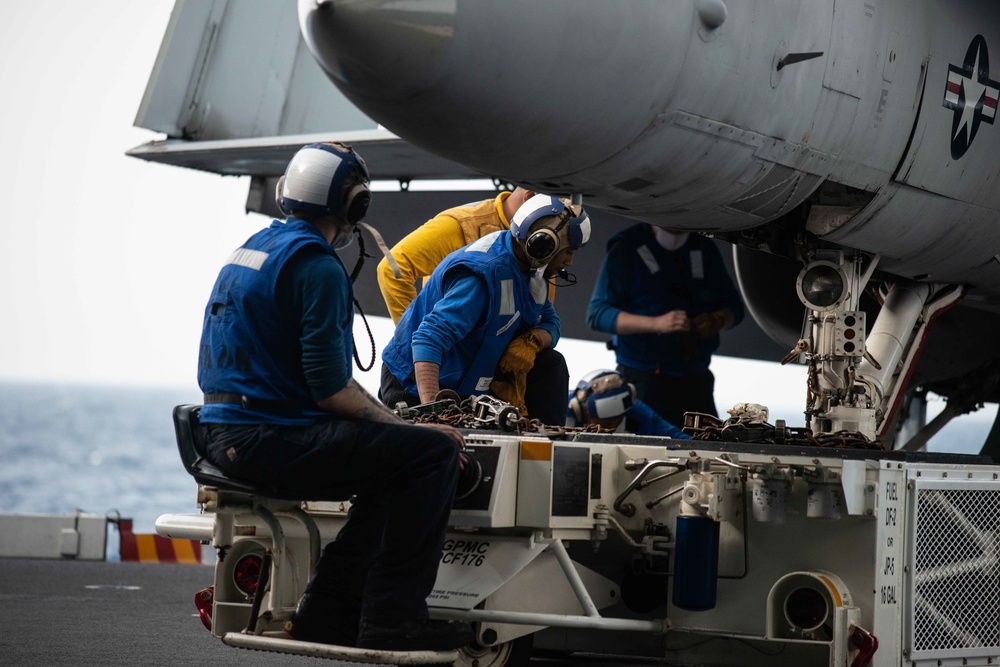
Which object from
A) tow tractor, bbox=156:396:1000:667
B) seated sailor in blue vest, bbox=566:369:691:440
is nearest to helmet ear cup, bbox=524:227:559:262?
tow tractor, bbox=156:396:1000:667

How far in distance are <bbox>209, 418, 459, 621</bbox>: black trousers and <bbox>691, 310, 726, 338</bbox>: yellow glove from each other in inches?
148

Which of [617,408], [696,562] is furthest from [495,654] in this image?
[617,408]

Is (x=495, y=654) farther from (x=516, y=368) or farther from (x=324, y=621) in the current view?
(x=516, y=368)

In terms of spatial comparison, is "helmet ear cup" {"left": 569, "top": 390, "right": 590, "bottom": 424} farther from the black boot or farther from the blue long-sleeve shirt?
the black boot

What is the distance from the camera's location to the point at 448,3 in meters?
3.26

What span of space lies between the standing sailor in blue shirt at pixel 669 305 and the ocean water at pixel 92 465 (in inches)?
491

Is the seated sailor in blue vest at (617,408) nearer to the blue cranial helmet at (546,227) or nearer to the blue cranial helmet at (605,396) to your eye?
the blue cranial helmet at (605,396)

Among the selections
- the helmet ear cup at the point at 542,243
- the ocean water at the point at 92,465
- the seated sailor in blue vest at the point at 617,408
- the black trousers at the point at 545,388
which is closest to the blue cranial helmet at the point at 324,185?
the helmet ear cup at the point at 542,243

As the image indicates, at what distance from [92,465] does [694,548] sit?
5931 cm

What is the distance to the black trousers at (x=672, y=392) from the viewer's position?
7.26 metres

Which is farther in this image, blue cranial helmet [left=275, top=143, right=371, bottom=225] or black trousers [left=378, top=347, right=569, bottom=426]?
black trousers [left=378, top=347, right=569, bottom=426]

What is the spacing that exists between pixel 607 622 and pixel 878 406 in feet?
5.63

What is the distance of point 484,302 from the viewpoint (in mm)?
4898

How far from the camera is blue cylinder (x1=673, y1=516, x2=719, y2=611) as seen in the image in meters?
3.80
